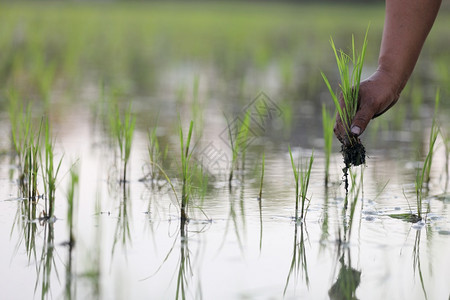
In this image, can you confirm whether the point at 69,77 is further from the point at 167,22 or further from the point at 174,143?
the point at 167,22

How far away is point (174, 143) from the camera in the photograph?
3924 millimetres

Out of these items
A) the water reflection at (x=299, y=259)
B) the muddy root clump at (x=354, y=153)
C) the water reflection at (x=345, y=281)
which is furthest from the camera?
the muddy root clump at (x=354, y=153)

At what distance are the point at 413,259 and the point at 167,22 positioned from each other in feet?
50.6

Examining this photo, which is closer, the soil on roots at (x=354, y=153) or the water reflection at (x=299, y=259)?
the water reflection at (x=299, y=259)

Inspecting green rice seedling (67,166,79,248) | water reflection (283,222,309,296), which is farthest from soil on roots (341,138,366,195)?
green rice seedling (67,166,79,248)

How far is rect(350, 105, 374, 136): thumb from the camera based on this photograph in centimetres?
238

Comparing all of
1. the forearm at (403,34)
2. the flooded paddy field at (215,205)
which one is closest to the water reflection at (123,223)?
the flooded paddy field at (215,205)

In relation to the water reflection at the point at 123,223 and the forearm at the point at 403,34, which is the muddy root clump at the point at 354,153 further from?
the water reflection at the point at 123,223

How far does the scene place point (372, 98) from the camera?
2404 millimetres

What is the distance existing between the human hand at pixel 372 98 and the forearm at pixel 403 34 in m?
Answer: 0.02

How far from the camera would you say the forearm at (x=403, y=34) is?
7.90 ft

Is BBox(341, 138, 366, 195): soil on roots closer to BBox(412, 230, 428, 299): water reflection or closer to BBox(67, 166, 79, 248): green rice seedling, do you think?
BBox(412, 230, 428, 299): water reflection

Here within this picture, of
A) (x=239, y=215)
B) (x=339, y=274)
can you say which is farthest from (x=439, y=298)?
(x=239, y=215)

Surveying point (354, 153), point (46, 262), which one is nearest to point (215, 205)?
point (354, 153)
